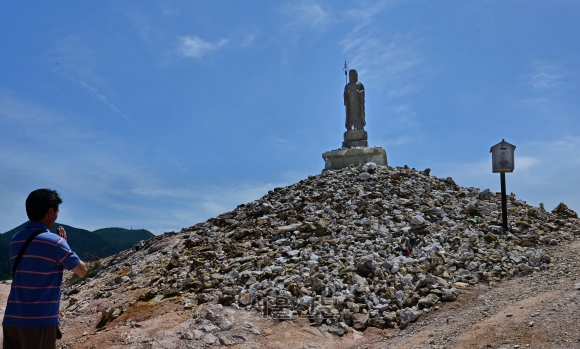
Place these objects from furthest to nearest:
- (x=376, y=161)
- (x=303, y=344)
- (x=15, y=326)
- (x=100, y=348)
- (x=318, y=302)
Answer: (x=376, y=161) → (x=318, y=302) → (x=100, y=348) → (x=303, y=344) → (x=15, y=326)

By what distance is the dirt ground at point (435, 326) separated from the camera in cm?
541

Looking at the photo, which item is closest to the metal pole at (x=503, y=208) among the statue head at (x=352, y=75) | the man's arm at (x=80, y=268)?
the statue head at (x=352, y=75)

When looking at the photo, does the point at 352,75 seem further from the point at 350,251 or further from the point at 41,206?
the point at 41,206

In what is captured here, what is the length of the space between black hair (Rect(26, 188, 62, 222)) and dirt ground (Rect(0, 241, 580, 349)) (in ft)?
10.1

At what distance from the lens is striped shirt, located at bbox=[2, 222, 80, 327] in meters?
3.56

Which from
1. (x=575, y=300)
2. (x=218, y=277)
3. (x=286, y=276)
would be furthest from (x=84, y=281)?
(x=575, y=300)

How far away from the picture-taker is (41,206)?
3.72m

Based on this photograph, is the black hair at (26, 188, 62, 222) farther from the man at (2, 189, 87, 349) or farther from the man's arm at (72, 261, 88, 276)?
the man's arm at (72, 261, 88, 276)

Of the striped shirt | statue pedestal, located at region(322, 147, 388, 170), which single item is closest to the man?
the striped shirt

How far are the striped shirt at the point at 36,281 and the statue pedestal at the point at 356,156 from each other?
37.9ft

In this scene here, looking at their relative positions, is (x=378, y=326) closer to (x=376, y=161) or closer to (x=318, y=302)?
(x=318, y=302)

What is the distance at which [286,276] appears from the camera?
25.0 ft

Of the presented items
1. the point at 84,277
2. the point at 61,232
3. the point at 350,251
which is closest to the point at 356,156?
the point at 350,251

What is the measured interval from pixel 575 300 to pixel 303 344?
3558 mm
